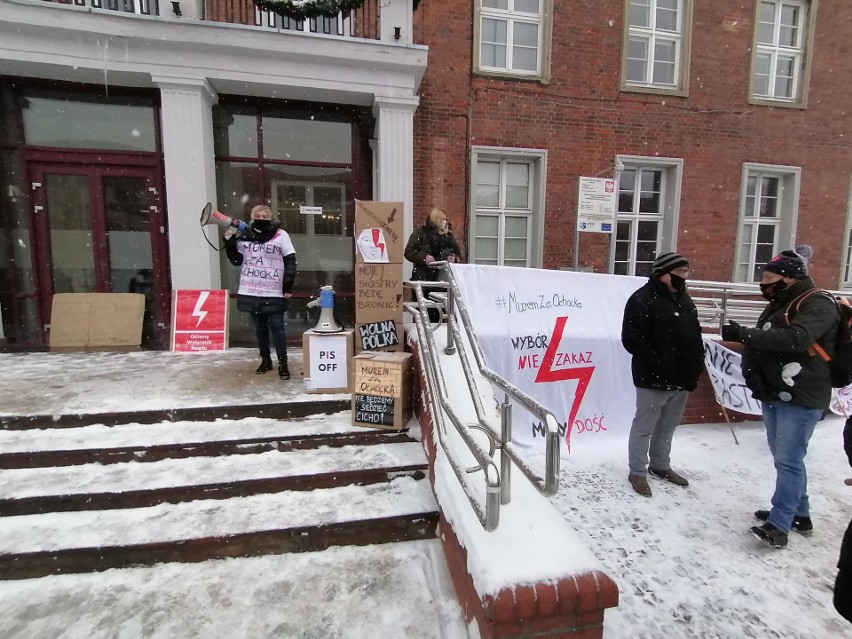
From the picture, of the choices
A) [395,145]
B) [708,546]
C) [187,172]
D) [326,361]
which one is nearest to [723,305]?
[708,546]

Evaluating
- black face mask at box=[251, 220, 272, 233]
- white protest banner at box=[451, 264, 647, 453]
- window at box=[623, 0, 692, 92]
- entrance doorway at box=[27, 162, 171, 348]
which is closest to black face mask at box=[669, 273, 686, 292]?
white protest banner at box=[451, 264, 647, 453]

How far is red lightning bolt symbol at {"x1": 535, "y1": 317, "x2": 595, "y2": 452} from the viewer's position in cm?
414

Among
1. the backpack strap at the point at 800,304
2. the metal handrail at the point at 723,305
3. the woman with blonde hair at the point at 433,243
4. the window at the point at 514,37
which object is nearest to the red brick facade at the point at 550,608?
the backpack strap at the point at 800,304

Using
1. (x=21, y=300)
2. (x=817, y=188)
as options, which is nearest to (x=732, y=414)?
(x=817, y=188)

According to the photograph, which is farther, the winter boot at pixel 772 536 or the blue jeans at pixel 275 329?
the blue jeans at pixel 275 329

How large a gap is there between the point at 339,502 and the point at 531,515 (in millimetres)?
1282

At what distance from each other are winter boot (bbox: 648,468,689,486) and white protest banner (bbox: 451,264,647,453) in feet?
2.23

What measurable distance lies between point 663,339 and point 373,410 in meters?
2.33

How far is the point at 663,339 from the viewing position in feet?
10.6

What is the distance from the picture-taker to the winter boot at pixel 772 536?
2777 millimetres

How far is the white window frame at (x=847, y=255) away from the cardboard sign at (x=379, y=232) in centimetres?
958

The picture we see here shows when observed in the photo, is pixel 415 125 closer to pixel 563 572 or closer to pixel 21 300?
pixel 21 300

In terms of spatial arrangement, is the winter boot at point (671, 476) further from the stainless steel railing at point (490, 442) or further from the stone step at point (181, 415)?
the stone step at point (181, 415)

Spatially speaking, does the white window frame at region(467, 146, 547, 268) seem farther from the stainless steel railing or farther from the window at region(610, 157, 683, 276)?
the stainless steel railing
